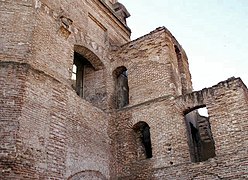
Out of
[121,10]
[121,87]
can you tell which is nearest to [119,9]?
[121,10]

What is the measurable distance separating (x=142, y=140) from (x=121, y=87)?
2.53 m

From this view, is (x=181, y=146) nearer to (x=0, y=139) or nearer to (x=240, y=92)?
(x=240, y=92)

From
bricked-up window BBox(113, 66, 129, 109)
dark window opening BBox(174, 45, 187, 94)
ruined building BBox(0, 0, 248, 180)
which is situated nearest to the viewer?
ruined building BBox(0, 0, 248, 180)

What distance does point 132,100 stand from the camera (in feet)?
34.9

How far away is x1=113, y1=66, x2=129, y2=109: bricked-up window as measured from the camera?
11.5m

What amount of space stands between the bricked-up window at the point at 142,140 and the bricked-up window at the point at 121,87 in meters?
1.37

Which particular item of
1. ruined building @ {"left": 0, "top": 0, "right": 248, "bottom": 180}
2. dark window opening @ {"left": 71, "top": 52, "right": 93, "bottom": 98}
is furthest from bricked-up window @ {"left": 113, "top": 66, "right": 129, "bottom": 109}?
dark window opening @ {"left": 71, "top": 52, "right": 93, "bottom": 98}

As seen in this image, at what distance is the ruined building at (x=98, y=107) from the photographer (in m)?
7.53

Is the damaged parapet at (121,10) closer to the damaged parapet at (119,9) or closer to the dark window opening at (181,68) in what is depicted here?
the damaged parapet at (119,9)

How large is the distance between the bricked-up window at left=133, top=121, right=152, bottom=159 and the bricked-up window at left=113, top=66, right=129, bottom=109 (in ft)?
4.50

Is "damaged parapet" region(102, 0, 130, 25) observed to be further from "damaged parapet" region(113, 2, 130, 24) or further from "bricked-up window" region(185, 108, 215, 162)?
"bricked-up window" region(185, 108, 215, 162)

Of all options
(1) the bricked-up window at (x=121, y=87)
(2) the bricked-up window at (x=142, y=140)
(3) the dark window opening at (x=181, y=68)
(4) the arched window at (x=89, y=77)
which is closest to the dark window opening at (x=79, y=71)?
(4) the arched window at (x=89, y=77)

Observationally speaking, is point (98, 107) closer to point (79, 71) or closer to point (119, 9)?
point (79, 71)

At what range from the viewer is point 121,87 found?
38.8 feet
